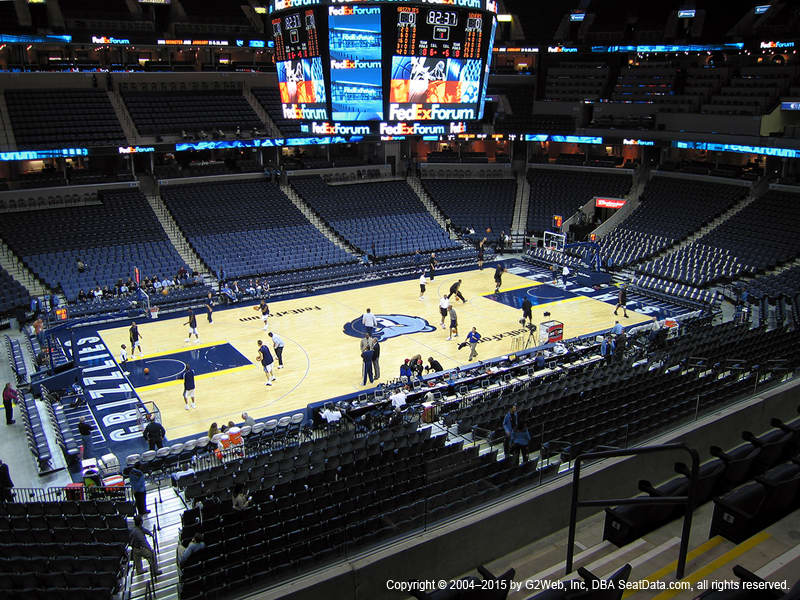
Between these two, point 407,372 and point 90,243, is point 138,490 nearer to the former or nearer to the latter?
point 407,372

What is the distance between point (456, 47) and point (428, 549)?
16.0 metres

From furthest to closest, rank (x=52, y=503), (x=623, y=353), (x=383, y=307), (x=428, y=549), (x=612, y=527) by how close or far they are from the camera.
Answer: (x=383, y=307)
(x=623, y=353)
(x=52, y=503)
(x=428, y=549)
(x=612, y=527)

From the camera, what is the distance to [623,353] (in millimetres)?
20859

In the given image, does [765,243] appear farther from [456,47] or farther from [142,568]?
[142,568]

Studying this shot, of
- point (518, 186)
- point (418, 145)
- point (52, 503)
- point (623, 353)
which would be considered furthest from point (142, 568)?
point (418, 145)

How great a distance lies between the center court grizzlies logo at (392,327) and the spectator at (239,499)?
13.8 meters

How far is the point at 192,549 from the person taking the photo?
9164 mm

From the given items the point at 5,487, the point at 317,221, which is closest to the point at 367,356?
the point at 5,487

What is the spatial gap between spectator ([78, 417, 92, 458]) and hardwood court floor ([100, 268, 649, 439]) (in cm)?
189

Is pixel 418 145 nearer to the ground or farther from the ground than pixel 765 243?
farther from the ground

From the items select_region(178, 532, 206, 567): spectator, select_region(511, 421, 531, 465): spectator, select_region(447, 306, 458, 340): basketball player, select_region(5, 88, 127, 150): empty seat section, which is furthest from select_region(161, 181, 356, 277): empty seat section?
select_region(178, 532, 206, 567): spectator

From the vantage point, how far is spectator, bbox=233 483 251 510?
10.5 metres

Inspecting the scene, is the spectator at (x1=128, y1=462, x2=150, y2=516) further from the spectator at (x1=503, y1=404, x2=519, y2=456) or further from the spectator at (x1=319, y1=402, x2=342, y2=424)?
the spectator at (x1=503, y1=404, x2=519, y2=456)

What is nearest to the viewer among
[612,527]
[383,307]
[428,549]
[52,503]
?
[612,527]
